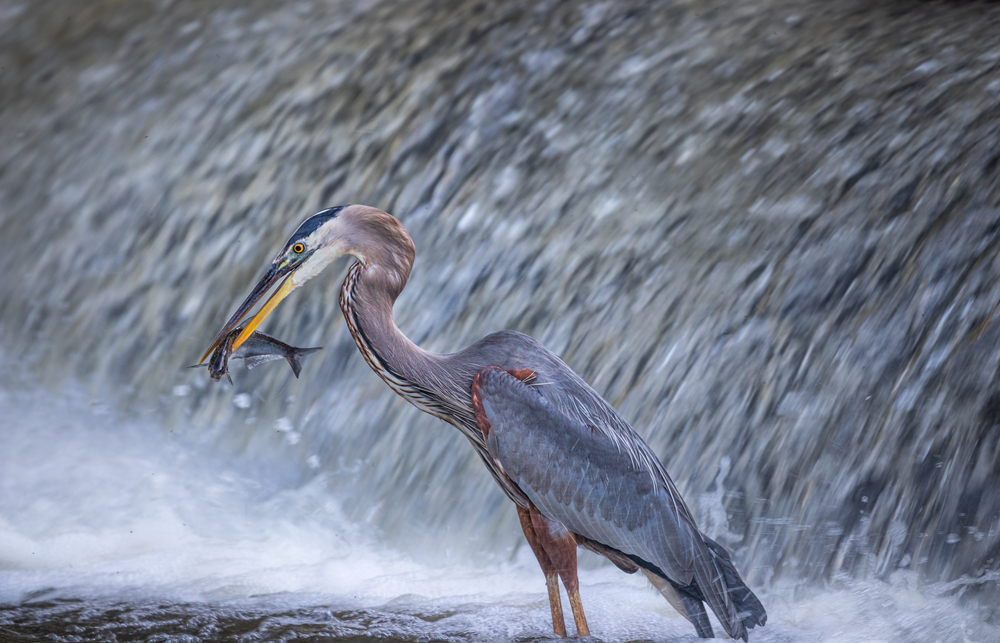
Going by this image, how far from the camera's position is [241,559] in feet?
13.5

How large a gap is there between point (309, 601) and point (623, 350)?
1.64m

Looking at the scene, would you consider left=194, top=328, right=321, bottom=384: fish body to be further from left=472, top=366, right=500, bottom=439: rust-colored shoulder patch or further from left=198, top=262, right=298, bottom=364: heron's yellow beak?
left=472, top=366, right=500, bottom=439: rust-colored shoulder patch

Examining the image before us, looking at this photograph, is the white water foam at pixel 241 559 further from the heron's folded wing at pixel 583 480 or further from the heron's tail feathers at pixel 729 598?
the heron's folded wing at pixel 583 480

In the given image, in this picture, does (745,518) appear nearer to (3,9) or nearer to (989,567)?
(989,567)

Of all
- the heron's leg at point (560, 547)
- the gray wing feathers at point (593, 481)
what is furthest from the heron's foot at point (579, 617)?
the gray wing feathers at point (593, 481)

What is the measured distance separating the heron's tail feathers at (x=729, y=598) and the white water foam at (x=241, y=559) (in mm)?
330

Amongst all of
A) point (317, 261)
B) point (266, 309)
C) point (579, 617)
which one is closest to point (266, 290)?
point (266, 309)

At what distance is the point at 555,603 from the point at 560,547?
20 cm

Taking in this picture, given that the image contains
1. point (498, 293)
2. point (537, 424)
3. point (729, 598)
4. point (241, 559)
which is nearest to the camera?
point (537, 424)

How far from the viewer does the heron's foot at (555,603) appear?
10.1 feet

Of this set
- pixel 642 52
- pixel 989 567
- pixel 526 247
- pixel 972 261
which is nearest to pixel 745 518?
pixel 989 567

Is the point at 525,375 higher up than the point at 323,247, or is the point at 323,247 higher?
the point at 323,247

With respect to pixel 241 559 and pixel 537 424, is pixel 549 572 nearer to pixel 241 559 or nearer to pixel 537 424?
pixel 537 424

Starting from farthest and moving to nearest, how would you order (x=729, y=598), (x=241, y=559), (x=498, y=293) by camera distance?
(x=498, y=293), (x=241, y=559), (x=729, y=598)
